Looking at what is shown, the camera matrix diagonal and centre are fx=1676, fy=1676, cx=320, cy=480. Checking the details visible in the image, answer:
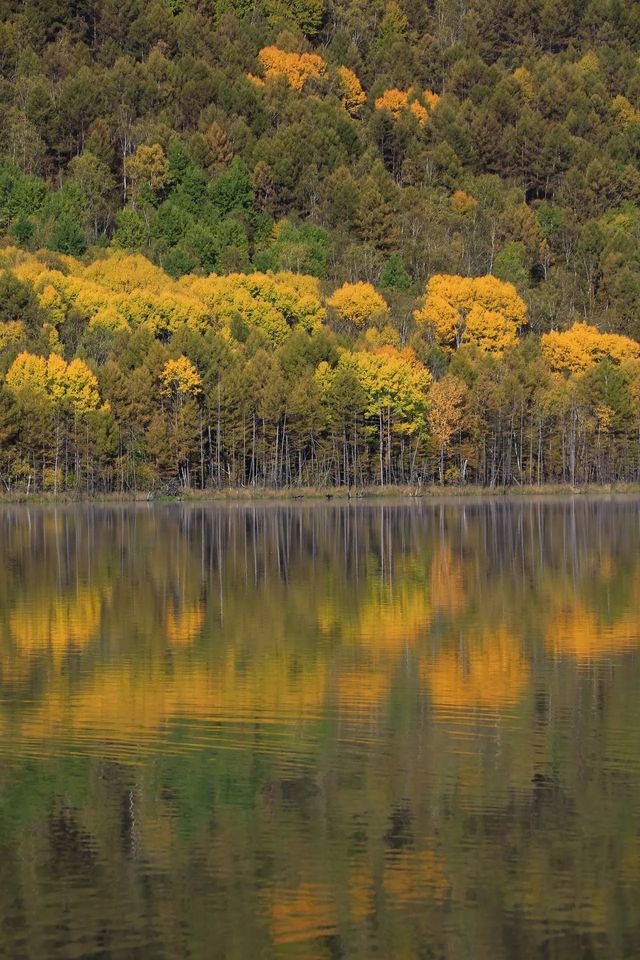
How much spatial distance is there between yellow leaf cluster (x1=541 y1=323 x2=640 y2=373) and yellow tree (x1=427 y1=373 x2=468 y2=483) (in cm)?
1911

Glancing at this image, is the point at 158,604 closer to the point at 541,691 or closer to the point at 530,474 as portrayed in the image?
the point at 541,691

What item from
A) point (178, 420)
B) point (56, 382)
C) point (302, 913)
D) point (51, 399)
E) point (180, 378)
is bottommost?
point (302, 913)

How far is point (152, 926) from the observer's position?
1705 centimetres

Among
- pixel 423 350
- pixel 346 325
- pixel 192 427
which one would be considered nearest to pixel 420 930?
pixel 192 427

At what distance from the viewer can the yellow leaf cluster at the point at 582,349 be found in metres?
157

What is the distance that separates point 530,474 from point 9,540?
242ft

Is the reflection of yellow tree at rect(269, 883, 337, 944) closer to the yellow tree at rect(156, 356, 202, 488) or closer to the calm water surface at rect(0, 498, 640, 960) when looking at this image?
the calm water surface at rect(0, 498, 640, 960)

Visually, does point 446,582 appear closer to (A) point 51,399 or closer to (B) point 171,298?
(A) point 51,399

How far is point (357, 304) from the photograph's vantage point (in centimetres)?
17562

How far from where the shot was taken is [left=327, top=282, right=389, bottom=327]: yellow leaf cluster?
17450 cm

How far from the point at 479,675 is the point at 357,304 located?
478 feet

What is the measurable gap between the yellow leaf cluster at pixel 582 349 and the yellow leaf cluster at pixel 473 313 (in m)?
7.02

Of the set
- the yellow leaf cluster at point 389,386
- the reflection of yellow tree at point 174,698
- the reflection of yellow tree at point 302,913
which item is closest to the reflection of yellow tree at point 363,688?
the reflection of yellow tree at point 174,698

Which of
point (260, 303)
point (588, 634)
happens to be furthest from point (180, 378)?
point (588, 634)
